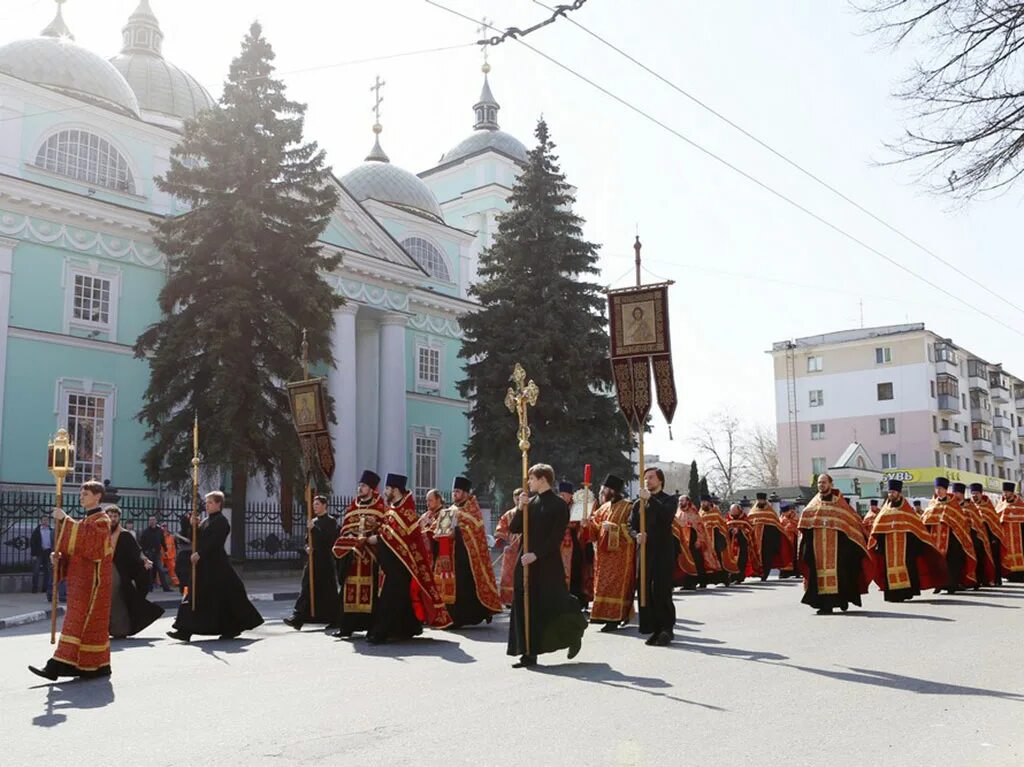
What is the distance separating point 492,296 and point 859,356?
43.7m

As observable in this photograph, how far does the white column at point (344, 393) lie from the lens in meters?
31.7

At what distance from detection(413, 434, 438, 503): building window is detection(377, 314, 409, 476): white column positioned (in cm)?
241

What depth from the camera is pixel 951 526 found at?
55.7ft

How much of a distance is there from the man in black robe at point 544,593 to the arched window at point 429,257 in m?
33.8

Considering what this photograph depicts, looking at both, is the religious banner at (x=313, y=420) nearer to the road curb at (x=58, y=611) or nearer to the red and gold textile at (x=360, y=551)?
the red and gold textile at (x=360, y=551)

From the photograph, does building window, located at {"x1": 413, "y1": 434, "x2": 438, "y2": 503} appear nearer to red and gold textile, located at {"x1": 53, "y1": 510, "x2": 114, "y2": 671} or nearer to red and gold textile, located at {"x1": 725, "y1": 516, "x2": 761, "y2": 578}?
red and gold textile, located at {"x1": 725, "y1": 516, "x2": 761, "y2": 578}

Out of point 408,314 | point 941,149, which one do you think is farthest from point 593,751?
point 408,314

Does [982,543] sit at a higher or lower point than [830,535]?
lower

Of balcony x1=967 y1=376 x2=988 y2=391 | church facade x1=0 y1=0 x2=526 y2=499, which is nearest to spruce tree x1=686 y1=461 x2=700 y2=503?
church facade x1=0 y1=0 x2=526 y2=499

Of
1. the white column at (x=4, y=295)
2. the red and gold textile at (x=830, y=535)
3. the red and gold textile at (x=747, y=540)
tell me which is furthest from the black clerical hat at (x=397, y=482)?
the white column at (x=4, y=295)

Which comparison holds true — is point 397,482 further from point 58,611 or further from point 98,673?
point 58,611

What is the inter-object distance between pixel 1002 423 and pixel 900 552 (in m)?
72.4

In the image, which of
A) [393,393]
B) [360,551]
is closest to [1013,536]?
[360,551]

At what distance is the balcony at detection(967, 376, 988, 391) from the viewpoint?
242ft
